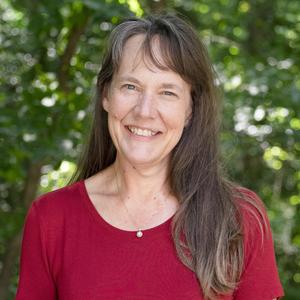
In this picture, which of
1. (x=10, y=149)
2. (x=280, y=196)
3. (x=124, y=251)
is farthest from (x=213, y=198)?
(x=280, y=196)

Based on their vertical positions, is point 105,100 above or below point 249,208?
above

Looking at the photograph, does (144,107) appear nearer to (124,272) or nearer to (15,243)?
(124,272)

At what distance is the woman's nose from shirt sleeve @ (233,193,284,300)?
420 mm

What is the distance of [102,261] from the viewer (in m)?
2.52

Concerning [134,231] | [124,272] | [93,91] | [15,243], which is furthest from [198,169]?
[15,243]

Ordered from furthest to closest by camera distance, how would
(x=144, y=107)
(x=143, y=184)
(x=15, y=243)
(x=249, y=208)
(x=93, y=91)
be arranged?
(x=15, y=243) → (x=93, y=91) → (x=143, y=184) → (x=249, y=208) → (x=144, y=107)

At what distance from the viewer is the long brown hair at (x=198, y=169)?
245cm

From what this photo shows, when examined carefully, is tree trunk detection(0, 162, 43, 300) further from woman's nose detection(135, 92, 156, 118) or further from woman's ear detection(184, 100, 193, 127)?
woman's nose detection(135, 92, 156, 118)

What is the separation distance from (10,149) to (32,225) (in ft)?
3.76

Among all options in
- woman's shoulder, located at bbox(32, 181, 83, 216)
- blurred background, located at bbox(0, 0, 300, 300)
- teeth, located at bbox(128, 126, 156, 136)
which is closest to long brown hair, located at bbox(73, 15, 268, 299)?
teeth, located at bbox(128, 126, 156, 136)

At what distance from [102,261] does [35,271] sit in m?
0.23

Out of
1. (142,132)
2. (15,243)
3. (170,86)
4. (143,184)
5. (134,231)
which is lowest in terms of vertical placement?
(15,243)

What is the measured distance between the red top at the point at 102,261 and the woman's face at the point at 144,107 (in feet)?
0.78

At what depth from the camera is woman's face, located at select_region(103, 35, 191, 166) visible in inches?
96.0
